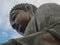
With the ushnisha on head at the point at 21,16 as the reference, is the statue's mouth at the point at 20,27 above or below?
below

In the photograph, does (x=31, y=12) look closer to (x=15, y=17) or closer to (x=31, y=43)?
(x=15, y=17)

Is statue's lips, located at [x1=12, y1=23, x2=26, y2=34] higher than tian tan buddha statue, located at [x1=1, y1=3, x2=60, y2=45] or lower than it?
lower

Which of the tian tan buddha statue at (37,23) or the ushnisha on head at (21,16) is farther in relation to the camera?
the ushnisha on head at (21,16)

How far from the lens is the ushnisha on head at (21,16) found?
2817 mm

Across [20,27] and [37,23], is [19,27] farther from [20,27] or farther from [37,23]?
[37,23]

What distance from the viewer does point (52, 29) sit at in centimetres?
209

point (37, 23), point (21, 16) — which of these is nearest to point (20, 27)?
point (21, 16)

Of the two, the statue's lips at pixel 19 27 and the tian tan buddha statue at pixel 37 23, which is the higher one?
the tian tan buddha statue at pixel 37 23

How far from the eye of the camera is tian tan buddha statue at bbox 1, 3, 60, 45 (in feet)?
6.48

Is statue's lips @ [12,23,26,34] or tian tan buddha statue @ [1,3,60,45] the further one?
statue's lips @ [12,23,26,34]

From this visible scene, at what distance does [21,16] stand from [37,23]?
317mm

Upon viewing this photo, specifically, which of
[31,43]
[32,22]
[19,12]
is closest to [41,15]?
[32,22]

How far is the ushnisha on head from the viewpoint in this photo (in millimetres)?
2817

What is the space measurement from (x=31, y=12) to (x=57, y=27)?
2.87 feet
